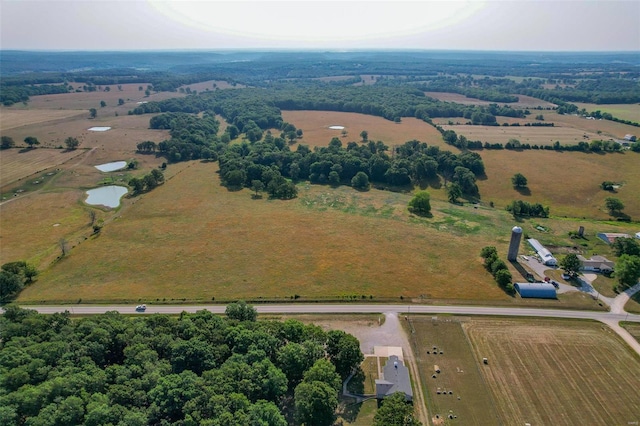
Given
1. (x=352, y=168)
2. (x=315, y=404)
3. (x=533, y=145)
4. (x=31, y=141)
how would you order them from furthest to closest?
(x=533, y=145) < (x=31, y=141) < (x=352, y=168) < (x=315, y=404)

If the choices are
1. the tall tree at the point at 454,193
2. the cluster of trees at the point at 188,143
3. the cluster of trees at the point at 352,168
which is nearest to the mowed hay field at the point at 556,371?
the tall tree at the point at 454,193

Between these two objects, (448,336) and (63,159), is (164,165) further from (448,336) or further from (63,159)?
(448,336)

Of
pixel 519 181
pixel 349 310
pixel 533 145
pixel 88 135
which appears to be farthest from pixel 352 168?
pixel 88 135

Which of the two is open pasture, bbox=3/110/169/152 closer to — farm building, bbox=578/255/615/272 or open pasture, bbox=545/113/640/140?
farm building, bbox=578/255/615/272

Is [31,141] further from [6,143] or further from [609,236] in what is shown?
[609,236]

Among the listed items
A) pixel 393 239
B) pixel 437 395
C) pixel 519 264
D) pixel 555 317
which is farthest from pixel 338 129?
pixel 437 395
